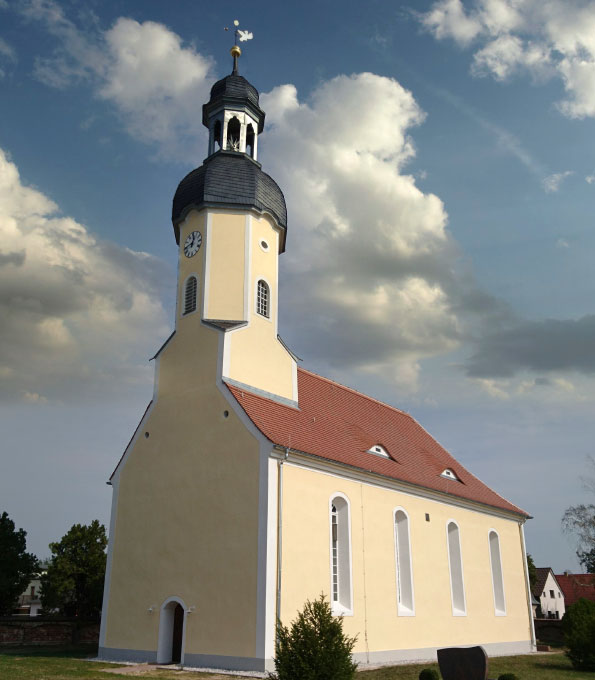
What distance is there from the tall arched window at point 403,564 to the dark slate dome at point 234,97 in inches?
648

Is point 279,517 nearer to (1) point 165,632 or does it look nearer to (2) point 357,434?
(1) point 165,632

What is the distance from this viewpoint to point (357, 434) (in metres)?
24.8

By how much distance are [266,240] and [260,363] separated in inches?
191

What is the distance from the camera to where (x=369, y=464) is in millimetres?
22406

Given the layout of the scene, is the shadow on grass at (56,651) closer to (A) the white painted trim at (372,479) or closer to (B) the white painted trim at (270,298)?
(A) the white painted trim at (372,479)

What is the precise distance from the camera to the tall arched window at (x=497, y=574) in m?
28.3

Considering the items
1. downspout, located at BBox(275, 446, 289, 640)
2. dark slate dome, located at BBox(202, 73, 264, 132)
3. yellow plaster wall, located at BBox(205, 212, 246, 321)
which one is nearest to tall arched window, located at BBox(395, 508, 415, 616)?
downspout, located at BBox(275, 446, 289, 640)

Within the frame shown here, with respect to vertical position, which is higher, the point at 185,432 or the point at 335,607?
the point at 185,432

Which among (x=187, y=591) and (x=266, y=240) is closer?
(x=187, y=591)

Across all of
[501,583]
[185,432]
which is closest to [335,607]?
[185,432]

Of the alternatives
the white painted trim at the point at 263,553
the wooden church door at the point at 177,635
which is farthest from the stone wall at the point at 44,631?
the white painted trim at the point at 263,553

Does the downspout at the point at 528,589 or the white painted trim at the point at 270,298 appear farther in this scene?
the downspout at the point at 528,589

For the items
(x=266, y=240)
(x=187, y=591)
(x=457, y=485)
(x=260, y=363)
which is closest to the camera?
(x=187, y=591)

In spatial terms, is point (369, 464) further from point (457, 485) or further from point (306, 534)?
point (457, 485)
